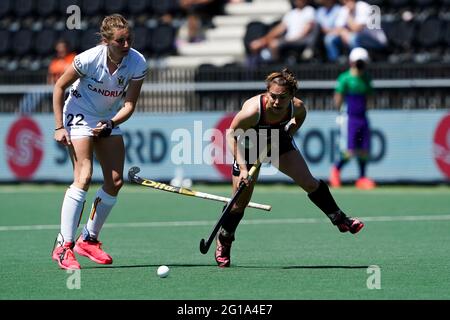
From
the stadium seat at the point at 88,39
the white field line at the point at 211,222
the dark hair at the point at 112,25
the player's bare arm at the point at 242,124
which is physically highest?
the dark hair at the point at 112,25

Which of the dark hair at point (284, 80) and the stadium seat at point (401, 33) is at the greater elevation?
the stadium seat at point (401, 33)

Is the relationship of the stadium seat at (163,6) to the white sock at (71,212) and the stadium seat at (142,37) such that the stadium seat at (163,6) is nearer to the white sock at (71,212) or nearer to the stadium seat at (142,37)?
the stadium seat at (142,37)

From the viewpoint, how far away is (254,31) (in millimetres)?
20516

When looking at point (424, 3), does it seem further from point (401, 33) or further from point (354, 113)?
point (354, 113)

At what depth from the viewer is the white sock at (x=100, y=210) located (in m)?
9.68

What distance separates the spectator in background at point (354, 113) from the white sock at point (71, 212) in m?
8.58

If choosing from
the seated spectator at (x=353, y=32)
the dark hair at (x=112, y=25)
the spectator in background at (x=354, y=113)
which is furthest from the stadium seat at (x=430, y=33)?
the dark hair at (x=112, y=25)

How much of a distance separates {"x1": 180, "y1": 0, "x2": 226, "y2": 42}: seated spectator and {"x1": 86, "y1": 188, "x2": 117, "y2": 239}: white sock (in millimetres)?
12687

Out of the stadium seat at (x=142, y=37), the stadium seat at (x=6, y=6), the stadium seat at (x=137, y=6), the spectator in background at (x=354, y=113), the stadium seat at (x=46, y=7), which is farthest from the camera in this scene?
the stadium seat at (x=6, y=6)

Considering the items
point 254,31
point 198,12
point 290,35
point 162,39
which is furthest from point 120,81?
point 198,12

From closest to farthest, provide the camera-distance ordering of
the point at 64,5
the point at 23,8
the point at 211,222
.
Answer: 1. the point at 211,222
2. the point at 64,5
3. the point at 23,8

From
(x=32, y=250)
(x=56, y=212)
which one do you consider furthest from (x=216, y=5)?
(x=32, y=250)

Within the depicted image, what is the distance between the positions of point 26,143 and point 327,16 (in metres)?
5.26

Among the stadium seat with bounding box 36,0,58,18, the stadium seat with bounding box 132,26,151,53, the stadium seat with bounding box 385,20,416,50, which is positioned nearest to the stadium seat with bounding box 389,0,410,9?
the stadium seat with bounding box 385,20,416,50
